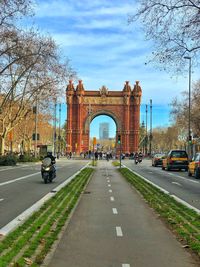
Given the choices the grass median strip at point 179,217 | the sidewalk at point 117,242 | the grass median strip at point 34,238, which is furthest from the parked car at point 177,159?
the grass median strip at point 34,238

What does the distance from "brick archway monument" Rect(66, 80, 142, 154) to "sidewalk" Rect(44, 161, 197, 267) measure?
95.2 meters

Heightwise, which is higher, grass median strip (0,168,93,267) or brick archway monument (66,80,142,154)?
brick archway monument (66,80,142,154)

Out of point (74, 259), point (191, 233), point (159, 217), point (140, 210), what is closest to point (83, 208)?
point (140, 210)

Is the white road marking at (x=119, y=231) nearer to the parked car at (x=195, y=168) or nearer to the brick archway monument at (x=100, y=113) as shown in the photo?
the parked car at (x=195, y=168)

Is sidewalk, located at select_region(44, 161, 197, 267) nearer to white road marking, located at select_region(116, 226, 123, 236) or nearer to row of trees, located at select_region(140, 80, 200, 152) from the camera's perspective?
white road marking, located at select_region(116, 226, 123, 236)

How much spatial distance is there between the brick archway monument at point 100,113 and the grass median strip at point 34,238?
95.4 m

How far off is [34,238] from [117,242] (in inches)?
62.8

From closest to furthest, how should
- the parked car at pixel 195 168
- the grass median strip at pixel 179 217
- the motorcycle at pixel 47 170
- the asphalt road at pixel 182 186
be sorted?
1. the grass median strip at pixel 179 217
2. the asphalt road at pixel 182 186
3. the motorcycle at pixel 47 170
4. the parked car at pixel 195 168

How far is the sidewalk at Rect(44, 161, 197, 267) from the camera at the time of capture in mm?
7461

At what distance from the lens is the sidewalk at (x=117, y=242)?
746 centimetres

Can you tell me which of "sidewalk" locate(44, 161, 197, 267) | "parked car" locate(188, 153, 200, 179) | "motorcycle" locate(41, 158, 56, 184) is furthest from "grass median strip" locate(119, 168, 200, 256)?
"parked car" locate(188, 153, 200, 179)

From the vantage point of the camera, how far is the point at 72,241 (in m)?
9.10

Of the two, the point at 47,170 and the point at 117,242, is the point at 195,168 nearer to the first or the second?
the point at 47,170

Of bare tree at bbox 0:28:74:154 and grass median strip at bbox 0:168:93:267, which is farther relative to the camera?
bare tree at bbox 0:28:74:154
